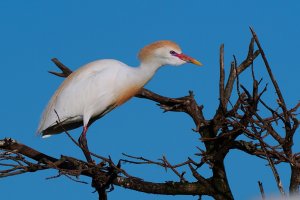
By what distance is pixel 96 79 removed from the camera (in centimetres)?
757

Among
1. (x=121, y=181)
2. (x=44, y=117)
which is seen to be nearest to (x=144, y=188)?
(x=121, y=181)

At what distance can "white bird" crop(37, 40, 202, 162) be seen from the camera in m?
7.43

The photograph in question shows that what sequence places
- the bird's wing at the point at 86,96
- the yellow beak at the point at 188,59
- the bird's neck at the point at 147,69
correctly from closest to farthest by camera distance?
the yellow beak at the point at 188,59, the bird's neck at the point at 147,69, the bird's wing at the point at 86,96

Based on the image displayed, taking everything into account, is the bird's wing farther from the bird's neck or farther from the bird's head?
the bird's head

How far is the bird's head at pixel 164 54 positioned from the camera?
6973mm

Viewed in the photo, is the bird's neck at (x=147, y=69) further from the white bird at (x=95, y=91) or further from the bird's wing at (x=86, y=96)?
the bird's wing at (x=86, y=96)

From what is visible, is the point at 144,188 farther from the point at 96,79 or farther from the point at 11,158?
the point at 96,79

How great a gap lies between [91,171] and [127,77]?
6.06 feet

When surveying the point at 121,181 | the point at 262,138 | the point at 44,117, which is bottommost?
the point at 262,138

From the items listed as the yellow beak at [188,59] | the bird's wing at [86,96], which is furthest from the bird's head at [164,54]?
the bird's wing at [86,96]

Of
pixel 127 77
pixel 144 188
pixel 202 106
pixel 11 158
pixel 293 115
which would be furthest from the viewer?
pixel 127 77

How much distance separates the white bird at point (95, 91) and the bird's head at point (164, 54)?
12mm

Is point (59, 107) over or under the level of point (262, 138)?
over

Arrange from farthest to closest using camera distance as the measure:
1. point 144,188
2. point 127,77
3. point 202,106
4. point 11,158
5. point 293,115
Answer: point 127,77, point 202,106, point 144,188, point 11,158, point 293,115
